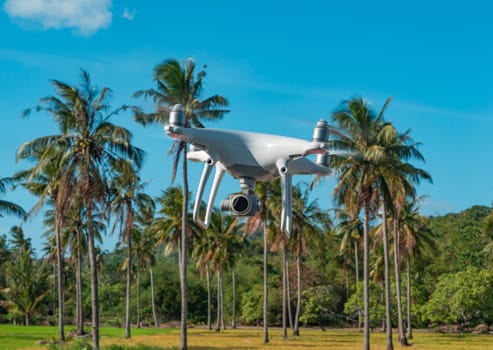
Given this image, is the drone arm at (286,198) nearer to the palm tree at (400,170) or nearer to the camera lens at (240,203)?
the camera lens at (240,203)

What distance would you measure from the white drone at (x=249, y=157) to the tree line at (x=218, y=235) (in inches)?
12.5

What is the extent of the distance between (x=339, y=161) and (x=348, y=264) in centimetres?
4306

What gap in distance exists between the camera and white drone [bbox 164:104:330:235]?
160 inches

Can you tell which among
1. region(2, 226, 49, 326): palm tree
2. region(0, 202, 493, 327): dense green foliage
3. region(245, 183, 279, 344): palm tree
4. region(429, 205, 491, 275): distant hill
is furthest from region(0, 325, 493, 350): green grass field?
region(2, 226, 49, 326): palm tree

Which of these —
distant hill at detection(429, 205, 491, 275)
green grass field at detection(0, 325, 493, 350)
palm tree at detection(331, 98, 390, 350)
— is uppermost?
palm tree at detection(331, 98, 390, 350)

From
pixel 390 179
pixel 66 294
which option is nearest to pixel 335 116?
pixel 390 179

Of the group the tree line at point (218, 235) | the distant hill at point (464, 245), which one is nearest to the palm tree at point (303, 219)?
the tree line at point (218, 235)

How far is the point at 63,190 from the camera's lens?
21.0 metres

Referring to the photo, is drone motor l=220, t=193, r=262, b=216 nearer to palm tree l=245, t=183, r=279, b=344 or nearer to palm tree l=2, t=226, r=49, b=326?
palm tree l=245, t=183, r=279, b=344

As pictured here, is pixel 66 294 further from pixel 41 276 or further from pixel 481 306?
pixel 481 306

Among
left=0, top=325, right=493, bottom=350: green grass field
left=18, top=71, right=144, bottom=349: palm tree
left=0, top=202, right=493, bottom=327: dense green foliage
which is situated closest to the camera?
left=18, top=71, right=144, bottom=349: palm tree

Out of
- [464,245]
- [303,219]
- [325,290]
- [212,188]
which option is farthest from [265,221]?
[212,188]

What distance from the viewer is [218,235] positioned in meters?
52.5

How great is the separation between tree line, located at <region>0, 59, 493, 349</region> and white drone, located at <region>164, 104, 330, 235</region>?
1.04 feet
